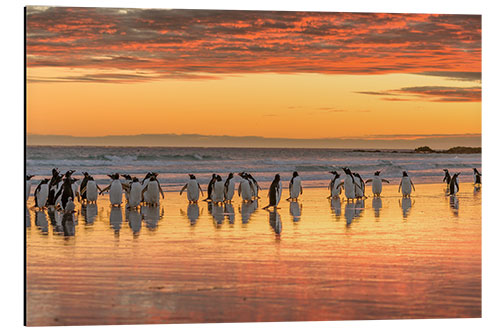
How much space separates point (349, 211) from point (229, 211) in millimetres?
2094

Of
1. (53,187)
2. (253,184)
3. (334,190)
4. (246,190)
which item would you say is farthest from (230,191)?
(53,187)

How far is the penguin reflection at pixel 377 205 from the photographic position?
1456 centimetres

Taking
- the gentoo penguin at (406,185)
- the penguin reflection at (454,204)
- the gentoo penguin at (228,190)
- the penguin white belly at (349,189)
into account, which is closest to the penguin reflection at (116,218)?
the gentoo penguin at (228,190)

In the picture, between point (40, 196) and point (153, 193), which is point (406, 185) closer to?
point (153, 193)

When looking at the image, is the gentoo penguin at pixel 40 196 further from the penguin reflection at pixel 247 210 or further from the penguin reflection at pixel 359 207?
the penguin reflection at pixel 359 207

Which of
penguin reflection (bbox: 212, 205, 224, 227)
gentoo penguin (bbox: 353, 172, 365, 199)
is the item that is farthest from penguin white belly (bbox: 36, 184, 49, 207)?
gentoo penguin (bbox: 353, 172, 365, 199)

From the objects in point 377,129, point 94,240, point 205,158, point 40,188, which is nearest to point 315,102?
point 377,129

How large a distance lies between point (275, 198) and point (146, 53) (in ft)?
20.2

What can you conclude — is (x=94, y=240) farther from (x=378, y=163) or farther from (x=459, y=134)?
(x=378, y=163)

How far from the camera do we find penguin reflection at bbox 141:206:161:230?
12.3 meters

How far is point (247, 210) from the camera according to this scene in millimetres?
14992

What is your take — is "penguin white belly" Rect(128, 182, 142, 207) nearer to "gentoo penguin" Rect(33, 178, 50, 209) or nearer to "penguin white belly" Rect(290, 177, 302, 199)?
"gentoo penguin" Rect(33, 178, 50, 209)

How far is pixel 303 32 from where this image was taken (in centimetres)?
970

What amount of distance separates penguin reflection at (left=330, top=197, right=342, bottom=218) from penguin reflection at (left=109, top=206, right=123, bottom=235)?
A: 350 centimetres
